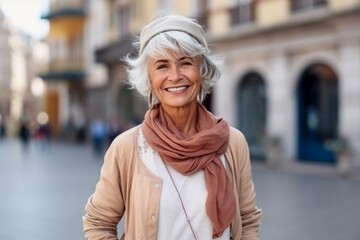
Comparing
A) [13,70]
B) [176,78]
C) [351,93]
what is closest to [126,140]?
[176,78]

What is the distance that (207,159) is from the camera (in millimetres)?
1892

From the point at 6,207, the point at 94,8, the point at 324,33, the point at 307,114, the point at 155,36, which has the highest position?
the point at 94,8

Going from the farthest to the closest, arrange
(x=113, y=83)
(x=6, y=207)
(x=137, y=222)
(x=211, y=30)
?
1. (x=113, y=83)
2. (x=211, y=30)
3. (x=6, y=207)
4. (x=137, y=222)

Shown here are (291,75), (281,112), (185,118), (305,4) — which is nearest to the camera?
(185,118)

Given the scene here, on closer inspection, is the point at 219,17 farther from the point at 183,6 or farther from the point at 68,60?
the point at 68,60

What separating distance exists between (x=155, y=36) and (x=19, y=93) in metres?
77.1

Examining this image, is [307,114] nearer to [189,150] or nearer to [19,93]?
[189,150]

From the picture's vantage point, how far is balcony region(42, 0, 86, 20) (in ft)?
96.6

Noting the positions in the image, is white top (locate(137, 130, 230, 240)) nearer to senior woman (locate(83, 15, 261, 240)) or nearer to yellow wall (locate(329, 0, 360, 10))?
senior woman (locate(83, 15, 261, 240))

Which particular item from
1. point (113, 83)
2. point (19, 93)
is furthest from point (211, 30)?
point (19, 93)

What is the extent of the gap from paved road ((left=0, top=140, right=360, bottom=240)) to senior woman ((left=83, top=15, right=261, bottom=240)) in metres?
4.70

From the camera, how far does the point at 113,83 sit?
26.1m

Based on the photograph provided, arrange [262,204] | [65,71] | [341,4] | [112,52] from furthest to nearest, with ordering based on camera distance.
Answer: [65,71], [112,52], [341,4], [262,204]

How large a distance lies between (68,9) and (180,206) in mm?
29193
